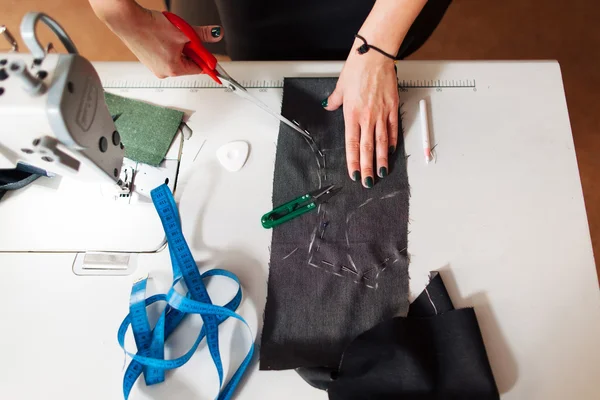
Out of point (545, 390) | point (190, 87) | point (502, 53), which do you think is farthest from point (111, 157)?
point (502, 53)

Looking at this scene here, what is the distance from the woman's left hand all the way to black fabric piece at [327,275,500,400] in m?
0.30

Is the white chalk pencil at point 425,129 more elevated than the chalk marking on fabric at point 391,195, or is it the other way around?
the white chalk pencil at point 425,129

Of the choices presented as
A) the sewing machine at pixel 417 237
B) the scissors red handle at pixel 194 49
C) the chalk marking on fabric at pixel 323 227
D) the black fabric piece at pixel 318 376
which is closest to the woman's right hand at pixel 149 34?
the scissors red handle at pixel 194 49

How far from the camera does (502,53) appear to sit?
1933 mm

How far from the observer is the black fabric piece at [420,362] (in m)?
0.74

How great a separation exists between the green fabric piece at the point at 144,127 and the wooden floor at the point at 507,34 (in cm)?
115

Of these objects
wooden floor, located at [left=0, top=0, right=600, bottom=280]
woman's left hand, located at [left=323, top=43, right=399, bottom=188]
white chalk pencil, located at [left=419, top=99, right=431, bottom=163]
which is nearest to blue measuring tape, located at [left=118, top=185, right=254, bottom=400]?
woman's left hand, located at [left=323, top=43, right=399, bottom=188]

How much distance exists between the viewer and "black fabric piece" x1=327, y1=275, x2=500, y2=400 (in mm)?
740

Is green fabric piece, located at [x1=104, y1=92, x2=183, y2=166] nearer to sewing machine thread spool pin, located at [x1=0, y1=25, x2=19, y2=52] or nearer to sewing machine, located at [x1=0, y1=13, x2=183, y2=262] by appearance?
sewing machine, located at [x1=0, y1=13, x2=183, y2=262]

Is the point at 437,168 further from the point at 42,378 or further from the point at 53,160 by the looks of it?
the point at 42,378

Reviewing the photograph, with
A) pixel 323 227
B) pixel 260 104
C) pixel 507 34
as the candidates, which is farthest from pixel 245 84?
pixel 507 34

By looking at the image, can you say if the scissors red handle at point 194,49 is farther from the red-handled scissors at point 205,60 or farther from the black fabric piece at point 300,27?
the black fabric piece at point 300,27

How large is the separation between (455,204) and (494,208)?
0.07m

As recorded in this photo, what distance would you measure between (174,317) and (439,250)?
0.51m
